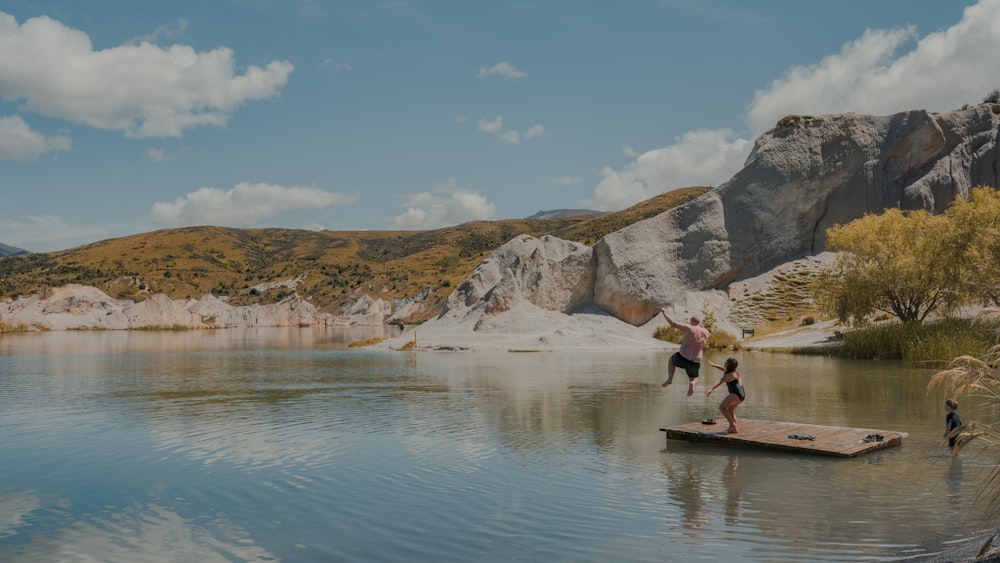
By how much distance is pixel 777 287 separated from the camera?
196 feet

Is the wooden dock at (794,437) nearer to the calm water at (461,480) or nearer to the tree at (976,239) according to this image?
the calm water at (461,480)

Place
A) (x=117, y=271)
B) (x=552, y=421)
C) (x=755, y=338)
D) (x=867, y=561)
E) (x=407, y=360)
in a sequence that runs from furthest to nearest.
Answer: (x=117, y=271)
(x=755, y=338)
(x=407, y=360)
(x=552, y=421)
(x=867, y=561)

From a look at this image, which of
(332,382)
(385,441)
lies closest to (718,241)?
(332,382)

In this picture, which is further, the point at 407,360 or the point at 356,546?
the point at 407,360

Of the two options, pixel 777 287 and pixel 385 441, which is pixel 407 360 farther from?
pixel 777 287

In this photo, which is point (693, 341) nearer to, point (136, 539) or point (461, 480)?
point (461, 480)

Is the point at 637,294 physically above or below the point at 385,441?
above

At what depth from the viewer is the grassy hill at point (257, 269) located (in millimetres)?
136500

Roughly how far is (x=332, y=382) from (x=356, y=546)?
21762 millimetres

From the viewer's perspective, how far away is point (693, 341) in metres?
16.5

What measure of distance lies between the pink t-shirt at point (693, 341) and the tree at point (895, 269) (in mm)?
25174

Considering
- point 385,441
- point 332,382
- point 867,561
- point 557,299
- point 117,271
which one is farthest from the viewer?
point 117,271

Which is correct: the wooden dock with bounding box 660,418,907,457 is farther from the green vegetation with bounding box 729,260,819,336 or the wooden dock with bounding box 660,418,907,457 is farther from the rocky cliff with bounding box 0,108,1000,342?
the rocky cliff with bounding box 0,108,1000,342

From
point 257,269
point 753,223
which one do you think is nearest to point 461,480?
point 753,223
